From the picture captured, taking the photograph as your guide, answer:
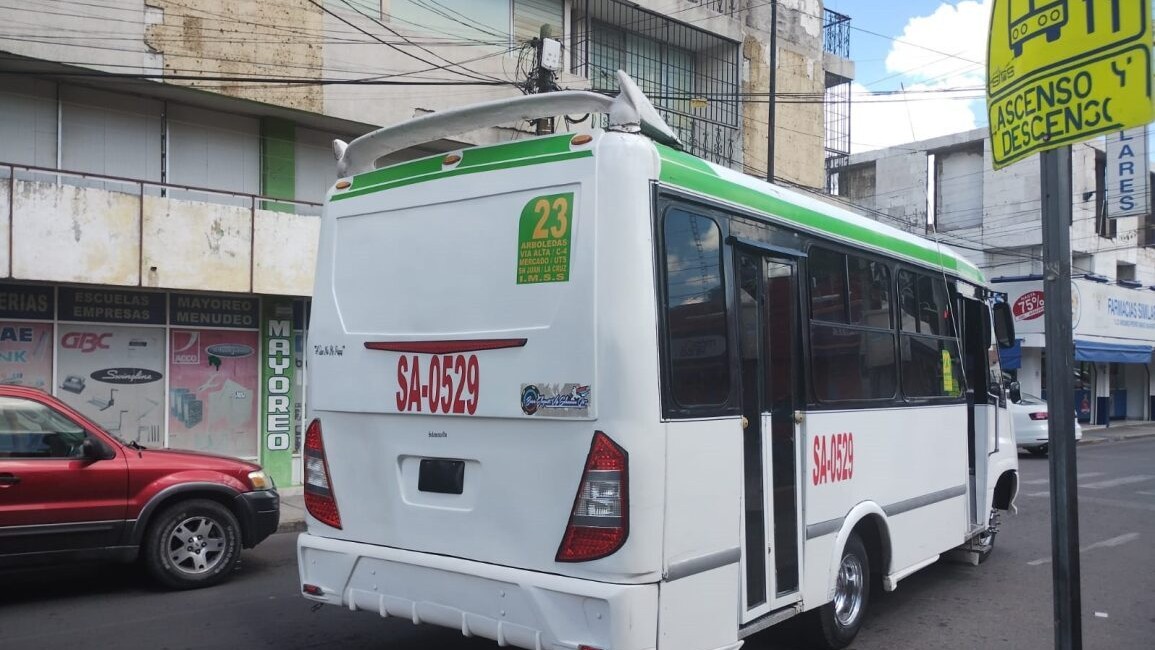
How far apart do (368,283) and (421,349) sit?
2.11ft

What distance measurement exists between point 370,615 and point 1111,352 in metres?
31.5

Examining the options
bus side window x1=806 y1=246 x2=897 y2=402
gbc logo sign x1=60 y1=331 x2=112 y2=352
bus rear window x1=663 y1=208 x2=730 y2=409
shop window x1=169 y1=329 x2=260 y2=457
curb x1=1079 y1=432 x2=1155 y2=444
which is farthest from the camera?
curb x1=1079 y1=432 x2=1155 y2=444

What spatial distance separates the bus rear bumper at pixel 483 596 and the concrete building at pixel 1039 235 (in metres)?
28.4

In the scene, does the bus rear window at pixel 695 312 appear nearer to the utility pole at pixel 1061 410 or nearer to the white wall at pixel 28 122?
the utility pole at pixel 1061 410

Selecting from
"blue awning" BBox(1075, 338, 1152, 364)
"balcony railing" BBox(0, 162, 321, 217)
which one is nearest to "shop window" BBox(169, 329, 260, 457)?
"balcony railing" BBox(0, 162, 321, 217)

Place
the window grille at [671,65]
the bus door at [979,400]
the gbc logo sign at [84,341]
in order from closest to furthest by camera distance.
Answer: the bus door at [979,400]
the gbc logo sign at [84,341]
the window grille at [671,65]

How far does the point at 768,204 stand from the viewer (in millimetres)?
5441

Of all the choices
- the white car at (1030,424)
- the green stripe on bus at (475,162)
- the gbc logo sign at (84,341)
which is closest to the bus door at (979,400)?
the green stripe on bus at (475,162)

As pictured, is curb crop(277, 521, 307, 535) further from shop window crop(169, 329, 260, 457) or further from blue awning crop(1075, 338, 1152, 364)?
blue awning crop(1075, 338, 1152, 364)

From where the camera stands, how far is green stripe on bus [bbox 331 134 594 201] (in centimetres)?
462

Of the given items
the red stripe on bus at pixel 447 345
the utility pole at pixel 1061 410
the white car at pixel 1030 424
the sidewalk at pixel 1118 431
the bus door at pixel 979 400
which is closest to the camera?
the utility pole at pixel 1061 410

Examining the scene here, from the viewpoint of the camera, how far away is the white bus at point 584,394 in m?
4.28

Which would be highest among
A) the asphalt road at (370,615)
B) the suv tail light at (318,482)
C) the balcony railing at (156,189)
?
the balcony railing at (156,189)

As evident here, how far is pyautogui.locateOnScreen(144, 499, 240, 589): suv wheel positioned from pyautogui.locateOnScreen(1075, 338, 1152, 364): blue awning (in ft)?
94.5
